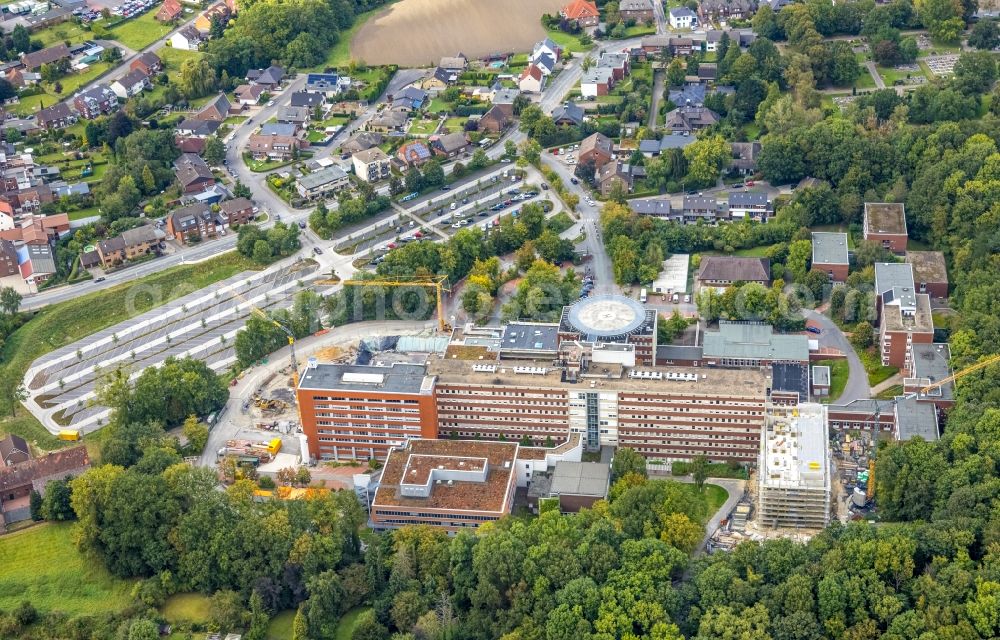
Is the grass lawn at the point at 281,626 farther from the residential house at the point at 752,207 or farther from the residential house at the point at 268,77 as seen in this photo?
the residential house at the point at 268,77

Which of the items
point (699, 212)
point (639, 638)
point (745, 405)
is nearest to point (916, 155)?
point (699, 212)

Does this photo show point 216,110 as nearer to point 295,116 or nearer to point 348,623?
point 295,116

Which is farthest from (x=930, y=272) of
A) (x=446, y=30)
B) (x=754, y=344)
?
(x=446, y=30)

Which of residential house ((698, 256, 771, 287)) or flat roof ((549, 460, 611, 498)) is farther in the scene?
residential house ((698, 256, 771, 287))

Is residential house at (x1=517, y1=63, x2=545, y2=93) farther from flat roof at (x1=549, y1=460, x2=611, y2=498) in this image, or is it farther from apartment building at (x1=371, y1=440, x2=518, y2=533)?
flat roof at (x1=549, y1=460, x2=611, y2=498)

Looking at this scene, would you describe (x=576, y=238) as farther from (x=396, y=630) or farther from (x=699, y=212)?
(x=396, y=630)

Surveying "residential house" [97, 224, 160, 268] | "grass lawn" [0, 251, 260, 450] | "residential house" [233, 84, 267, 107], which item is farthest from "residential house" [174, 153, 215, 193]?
"residential house" [233, 84, 267, 107]
